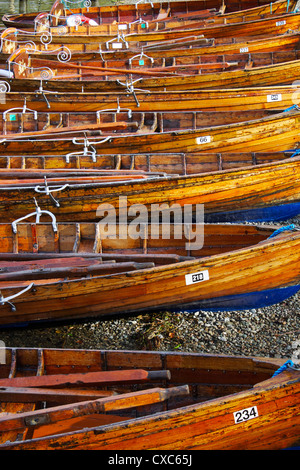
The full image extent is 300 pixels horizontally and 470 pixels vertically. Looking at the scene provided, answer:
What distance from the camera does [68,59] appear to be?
14383 millimetres

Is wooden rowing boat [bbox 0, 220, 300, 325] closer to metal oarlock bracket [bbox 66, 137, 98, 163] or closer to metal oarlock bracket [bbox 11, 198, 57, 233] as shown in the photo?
metal oarlock bracket [bbox 11, 198, 57, 233]

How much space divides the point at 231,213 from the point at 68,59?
796 cm

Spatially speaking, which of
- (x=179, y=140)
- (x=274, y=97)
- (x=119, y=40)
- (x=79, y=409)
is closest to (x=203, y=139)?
(x=179, y=140)

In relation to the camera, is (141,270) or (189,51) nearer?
(141,270)

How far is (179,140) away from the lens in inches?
398

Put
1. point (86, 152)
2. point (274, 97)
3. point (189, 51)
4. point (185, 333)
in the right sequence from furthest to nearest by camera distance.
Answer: point (189, 51), point (274, 97), point (86, 152), point (185, 333)

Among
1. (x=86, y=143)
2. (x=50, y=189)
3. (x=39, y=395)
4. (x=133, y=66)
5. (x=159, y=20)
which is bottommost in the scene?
(x=39, y=395)

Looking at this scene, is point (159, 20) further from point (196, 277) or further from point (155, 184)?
point (196, 277)

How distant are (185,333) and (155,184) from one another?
2.73 meters

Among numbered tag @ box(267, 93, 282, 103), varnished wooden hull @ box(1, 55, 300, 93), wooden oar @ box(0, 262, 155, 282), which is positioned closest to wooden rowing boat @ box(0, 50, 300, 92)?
varnished wooden hull @ box(1, 55, 300, 93)

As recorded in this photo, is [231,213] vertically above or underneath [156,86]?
underneath

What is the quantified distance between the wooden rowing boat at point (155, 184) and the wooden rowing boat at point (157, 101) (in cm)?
252

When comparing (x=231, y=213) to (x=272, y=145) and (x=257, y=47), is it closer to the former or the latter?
(x=272, y=145)
